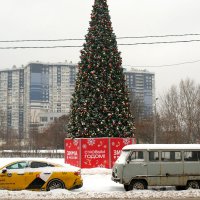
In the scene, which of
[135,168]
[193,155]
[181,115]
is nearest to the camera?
[135,168]

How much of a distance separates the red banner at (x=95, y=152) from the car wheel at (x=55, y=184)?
8.69m

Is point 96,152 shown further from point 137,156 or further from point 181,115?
point 181,115

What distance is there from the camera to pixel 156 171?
18.0 metres

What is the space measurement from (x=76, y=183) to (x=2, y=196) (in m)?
3.19

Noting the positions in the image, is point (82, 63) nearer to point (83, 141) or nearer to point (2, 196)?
point (83, 141)

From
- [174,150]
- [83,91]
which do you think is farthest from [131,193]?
[83,91]

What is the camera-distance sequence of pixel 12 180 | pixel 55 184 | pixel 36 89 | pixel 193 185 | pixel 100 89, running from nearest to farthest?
pixel 12 180 → pixel 55 184 → pixel 193 185 → pixel 100 89 → pixel 36 89

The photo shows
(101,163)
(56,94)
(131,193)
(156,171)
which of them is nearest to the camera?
(131,193)

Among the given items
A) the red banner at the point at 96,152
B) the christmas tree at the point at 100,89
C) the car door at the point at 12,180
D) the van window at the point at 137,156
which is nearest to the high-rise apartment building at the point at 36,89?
the christmas tree at the point at 100,89

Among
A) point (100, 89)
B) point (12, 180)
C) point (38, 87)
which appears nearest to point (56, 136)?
point (100, 89)

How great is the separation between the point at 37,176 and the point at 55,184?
86 centimetres

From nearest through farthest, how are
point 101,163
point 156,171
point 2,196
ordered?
point 2,196 < point 156,171 < point 101,163

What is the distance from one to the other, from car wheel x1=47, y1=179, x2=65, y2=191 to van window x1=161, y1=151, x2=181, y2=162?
482 cm

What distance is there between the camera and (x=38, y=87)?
18512 cm
